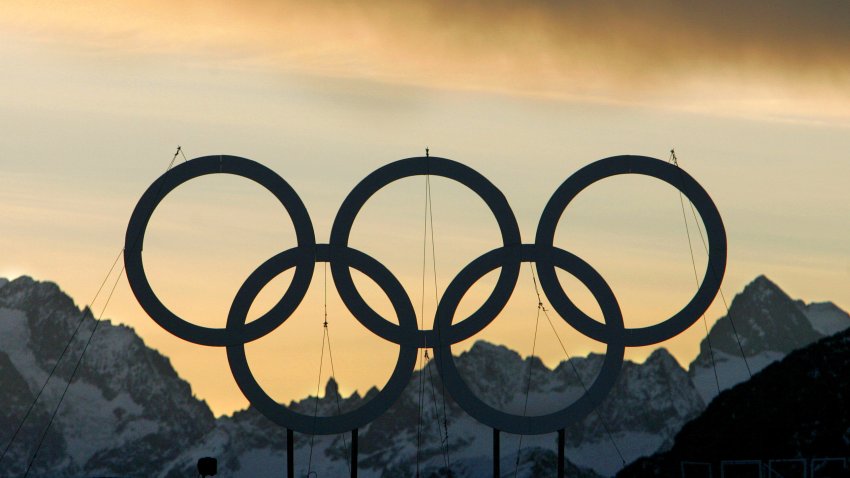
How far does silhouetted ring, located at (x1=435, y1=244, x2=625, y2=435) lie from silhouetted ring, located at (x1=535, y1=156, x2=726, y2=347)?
459 millimetres

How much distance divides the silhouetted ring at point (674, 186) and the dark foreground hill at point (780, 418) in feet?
219

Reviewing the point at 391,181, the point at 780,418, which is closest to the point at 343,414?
the point at 391,181

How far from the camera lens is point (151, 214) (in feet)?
223

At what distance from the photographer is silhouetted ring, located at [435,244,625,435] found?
6812 cm

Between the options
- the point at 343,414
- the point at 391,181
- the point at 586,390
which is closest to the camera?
the point at 343,414

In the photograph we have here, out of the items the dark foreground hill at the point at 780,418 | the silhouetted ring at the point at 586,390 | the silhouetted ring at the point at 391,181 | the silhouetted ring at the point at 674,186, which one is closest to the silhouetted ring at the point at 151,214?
the silhouetted ring at the point at 391,181

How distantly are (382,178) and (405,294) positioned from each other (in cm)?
498

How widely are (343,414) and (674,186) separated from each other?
17020mm

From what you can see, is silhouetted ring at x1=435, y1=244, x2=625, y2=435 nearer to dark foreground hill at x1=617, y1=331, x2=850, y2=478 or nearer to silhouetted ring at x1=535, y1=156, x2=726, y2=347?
silhouetted ring at x1=535, y1=156, x2=726, y2=347

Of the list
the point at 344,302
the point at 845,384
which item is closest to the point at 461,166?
the point at 344,302

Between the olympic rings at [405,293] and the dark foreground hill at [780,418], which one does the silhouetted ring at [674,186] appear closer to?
the olympic rings at [405,293]

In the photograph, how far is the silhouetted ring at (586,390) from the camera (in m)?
68.1

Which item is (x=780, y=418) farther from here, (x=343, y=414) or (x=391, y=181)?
(x=343, y=414)

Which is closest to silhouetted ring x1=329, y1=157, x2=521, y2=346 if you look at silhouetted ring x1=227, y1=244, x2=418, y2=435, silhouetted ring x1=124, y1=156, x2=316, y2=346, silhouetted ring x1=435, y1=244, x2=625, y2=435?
silhouetted ring x1=227, y1=244, x2=418, y2=435
